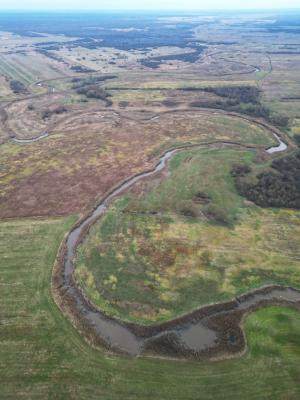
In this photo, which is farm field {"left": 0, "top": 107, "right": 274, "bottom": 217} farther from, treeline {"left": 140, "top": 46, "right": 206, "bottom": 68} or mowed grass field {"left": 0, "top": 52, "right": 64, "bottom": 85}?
treeline {"left": 140, "top": 46, "right": 206, "bottom": 68}

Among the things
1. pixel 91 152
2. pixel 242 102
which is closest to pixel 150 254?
pixel 91 152

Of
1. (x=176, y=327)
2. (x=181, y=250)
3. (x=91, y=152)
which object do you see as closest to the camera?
(x=176, y=327)

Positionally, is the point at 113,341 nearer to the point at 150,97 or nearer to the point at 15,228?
the point at 15,228

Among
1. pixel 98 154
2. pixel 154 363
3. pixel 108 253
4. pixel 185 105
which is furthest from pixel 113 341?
pixel 185 105

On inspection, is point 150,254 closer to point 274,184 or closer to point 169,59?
point 274,184

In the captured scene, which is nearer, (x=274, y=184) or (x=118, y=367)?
(x=118, y=367)

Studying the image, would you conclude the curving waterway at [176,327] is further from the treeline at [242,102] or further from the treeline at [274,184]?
the treeline at [242,102]

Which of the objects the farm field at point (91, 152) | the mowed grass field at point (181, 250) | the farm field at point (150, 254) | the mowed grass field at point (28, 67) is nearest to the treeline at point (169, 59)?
the mowed grass field at point (28, 67)
